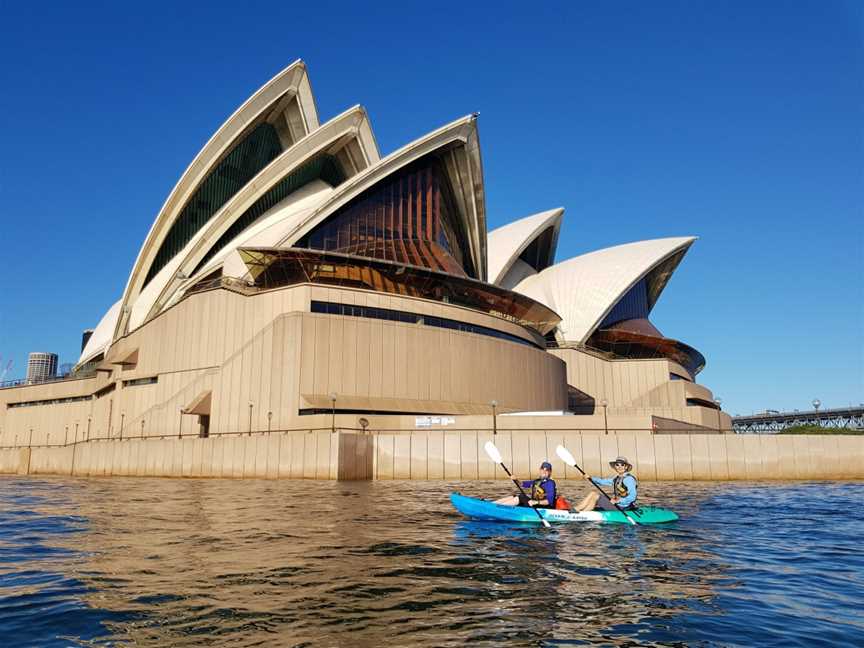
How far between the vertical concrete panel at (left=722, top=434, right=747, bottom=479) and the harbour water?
11936 mm

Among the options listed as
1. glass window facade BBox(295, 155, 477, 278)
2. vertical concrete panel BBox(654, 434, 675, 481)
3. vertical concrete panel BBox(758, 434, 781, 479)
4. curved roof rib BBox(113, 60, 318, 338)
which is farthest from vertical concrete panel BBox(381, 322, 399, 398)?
curved roof rib BBox(113, 60, 318, 338)

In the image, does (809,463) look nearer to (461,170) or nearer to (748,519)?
(748,519)

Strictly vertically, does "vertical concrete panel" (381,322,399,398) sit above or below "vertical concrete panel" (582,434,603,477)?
above

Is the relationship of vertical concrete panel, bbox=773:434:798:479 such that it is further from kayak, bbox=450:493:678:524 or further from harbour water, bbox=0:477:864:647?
kayak, bbox=450:493:678:524

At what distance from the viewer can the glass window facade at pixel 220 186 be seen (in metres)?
54.0

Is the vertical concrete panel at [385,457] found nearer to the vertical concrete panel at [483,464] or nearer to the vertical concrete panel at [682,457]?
the vertical concrete panel at [483,464]

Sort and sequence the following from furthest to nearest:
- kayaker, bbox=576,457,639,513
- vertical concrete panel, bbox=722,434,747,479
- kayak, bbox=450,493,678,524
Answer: vertical concrete panel, bbox=722,434,747,479
kayaker, bbox=576,457,639,513
kayak, bbox=450,493,678,524

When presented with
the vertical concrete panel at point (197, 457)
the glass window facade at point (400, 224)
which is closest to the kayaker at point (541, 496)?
the vertical concrete panel at point (197, 457)

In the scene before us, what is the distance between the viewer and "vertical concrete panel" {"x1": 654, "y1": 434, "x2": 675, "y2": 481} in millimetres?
30422

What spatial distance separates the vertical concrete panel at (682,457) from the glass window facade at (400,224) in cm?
2010

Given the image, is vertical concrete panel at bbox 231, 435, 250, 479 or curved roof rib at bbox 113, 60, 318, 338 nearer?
vertical concrete panel at bbox 231, 435, 250, 479

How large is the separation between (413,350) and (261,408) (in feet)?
30.7

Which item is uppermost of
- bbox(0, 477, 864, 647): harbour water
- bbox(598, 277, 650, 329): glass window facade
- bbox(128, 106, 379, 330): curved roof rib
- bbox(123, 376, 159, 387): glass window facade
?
bbox(128, 106, 379, 330): curved roof rib

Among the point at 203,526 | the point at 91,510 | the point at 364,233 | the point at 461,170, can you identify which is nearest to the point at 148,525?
the point at 203,526
